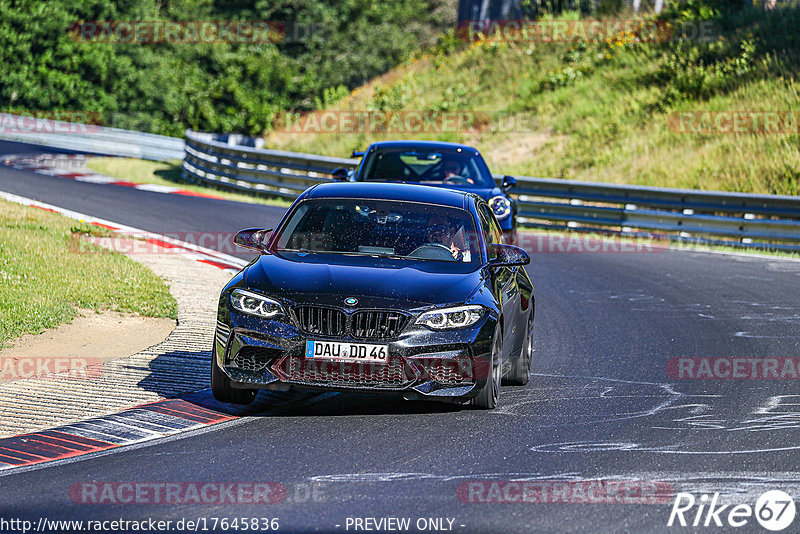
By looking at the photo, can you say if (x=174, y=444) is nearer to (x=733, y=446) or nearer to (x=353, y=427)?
(x=353, y=427)

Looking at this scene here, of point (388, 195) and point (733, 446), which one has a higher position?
point (388, 195)

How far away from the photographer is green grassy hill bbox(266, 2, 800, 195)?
92.7 feet

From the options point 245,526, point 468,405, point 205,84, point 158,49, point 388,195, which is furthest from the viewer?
point 158,49

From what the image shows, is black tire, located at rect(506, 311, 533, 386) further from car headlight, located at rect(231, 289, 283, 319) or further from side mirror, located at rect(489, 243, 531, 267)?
car headlight, located at rect(231, 289, 283, 319)

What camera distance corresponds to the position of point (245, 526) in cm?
532

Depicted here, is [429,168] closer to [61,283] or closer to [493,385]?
[61,283]

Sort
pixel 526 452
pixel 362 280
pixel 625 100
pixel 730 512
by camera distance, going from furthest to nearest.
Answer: pixel 625 100 < pixel 362 280 < pixel 526 452 < pixel 730 512

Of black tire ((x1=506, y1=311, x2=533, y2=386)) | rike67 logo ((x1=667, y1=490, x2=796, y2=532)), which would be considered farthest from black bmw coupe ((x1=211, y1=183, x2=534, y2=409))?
rike67 logo ((x1=667, y1=490, x2=796, y2=532))

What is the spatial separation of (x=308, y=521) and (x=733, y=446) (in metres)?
3.00

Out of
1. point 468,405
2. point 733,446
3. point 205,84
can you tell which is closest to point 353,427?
point 468,405

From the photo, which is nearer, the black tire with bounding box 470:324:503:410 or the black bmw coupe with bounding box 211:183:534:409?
the black bmw coupe with bounding box 211:183:534:409

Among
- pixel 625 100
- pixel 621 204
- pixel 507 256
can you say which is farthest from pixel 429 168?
pixel 625 100

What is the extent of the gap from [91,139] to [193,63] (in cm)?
2058

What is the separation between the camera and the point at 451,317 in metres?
7.66
